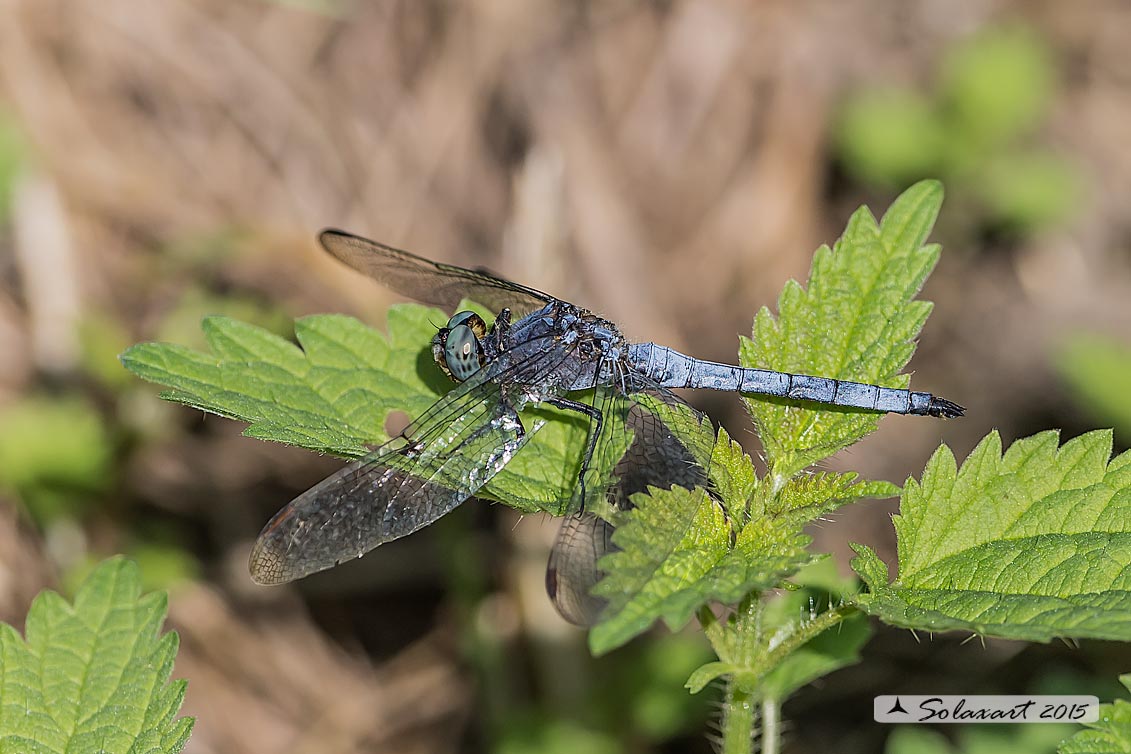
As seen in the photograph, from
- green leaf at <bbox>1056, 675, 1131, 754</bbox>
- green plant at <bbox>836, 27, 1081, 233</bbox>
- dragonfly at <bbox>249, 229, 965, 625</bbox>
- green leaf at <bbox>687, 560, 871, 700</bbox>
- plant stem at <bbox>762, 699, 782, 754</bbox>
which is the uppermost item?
green plant at <bbox>836, 27, 1081, 233</bbox>

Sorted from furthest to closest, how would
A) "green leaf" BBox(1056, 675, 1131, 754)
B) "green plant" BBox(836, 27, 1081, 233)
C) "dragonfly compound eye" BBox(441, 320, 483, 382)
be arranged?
"green plant" BBox(836, 27, 1081, 233) < "dragonfly compound eye" BBox(441, 320, 483, 382) < "green leaf" BBox(1056, 675, 1131, 754)

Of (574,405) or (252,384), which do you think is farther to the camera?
(574,405)

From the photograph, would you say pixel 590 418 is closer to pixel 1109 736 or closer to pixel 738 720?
pixel 738 720

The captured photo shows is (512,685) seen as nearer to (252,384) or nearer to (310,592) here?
(310,592)

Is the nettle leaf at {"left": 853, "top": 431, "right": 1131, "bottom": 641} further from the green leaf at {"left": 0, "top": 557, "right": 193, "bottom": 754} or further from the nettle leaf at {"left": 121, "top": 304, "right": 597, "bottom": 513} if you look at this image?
the green leaf at {"left": 0, "top": 557, "right": 193, "bottom": 754}

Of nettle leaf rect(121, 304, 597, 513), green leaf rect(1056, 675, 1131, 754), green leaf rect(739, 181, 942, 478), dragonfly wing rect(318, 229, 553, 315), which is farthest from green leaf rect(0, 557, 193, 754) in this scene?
green leaf rect(1056, 675, 1131, 754)

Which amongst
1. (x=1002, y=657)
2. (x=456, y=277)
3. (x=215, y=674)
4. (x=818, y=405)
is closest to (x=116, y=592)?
(x=456, y=277)

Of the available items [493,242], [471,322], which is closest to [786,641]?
[471,322]
